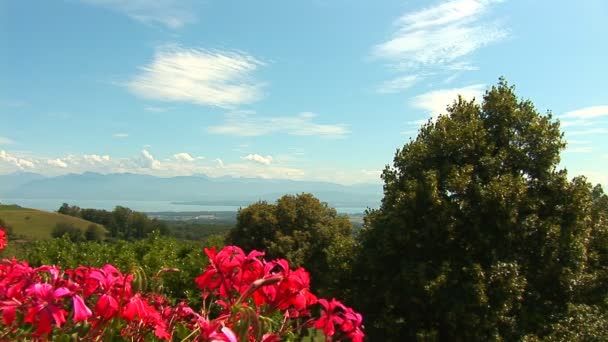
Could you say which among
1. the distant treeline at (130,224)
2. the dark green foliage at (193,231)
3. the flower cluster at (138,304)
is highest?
the flower cluster at (138,304)

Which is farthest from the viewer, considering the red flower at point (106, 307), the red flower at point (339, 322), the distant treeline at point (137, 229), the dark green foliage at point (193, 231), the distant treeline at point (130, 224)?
the distant treeline at point (130, 224)

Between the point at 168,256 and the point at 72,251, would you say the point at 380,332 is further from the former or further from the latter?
the point at 72,251

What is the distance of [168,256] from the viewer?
743 cm

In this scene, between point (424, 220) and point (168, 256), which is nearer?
point (168, 256)

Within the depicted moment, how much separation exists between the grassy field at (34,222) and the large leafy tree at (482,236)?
55.0 m

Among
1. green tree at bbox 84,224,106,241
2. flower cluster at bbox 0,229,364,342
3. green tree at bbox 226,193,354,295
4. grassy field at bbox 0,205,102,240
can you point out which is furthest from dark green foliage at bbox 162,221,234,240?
flower cluster at bbox 0,229,364,342

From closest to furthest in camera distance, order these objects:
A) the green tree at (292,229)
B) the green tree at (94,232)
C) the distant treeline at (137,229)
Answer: the green tree at (292,229)
the distant treeline at (137,229)
the green tree at (94,232)

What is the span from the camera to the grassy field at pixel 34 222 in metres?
57.6

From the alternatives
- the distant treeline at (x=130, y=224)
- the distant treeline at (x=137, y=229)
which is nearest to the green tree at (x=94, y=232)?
the distant treeline at (x=137, y=229)

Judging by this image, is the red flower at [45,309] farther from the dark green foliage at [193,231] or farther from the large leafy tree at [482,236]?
the dark green foliage at [193,231]

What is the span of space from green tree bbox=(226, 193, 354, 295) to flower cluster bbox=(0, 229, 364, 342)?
17.9 meters

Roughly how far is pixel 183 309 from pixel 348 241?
32.3 feet

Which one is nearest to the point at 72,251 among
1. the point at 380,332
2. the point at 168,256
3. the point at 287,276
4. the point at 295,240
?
the point at 168,256

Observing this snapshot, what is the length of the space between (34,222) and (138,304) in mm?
74796
